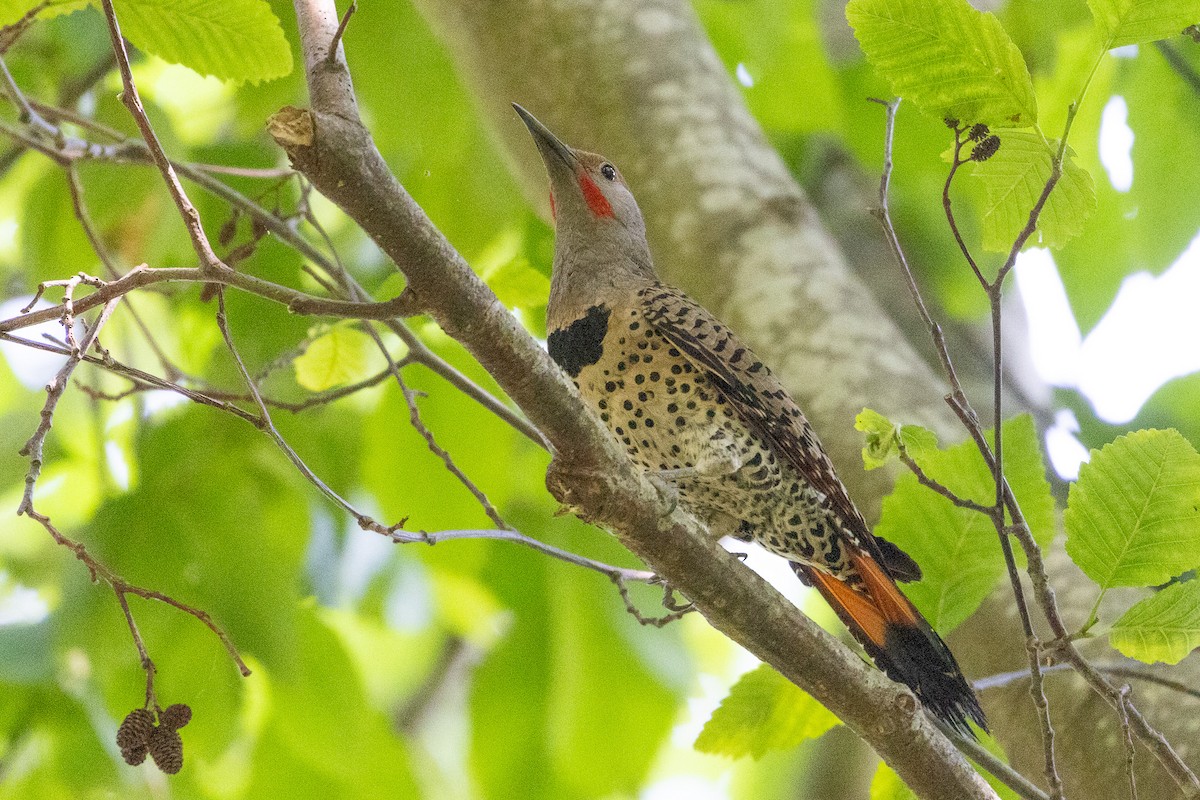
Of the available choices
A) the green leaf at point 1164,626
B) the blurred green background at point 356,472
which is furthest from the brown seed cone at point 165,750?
the green leaf at point 1164,626

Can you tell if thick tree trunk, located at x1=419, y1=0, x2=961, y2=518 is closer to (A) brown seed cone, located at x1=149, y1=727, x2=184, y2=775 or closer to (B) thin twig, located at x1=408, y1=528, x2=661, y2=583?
(B) thin twig, located at x1=408, y1=528, x2=661, y2=583

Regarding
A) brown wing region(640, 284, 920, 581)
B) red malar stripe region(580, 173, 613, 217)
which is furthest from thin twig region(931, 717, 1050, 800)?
red malar stripe region(580, 173, 613, 217)

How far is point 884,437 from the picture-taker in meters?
1.72

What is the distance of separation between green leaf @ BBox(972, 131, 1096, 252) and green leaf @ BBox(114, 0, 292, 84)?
1.24m

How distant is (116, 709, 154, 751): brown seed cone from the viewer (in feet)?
5.74

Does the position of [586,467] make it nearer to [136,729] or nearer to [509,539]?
[509,539]

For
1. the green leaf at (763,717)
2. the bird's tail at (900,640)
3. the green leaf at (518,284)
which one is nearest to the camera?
the green leaf at (763,717)

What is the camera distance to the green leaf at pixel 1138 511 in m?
1.76

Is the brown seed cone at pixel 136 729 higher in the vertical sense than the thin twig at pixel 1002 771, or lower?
higher

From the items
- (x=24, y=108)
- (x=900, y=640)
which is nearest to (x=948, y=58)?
(x=900, y=640)

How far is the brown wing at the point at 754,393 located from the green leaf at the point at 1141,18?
44.0 inches

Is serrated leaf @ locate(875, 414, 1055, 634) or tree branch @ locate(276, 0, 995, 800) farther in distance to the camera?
serrated leaf @ locate(875, 414, 1055, 634)

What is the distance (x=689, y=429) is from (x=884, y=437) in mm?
931

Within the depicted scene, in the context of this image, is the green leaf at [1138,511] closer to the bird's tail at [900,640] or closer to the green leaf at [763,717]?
the bird's tail at [900,640]
